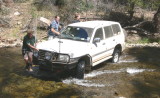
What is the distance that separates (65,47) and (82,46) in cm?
67

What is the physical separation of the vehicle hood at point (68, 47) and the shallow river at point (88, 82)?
39.3 inches

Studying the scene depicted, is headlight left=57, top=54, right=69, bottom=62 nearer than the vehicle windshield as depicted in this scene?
Yes

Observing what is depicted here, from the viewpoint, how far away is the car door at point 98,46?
10.3 m

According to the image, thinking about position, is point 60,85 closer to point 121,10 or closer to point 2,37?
point 2,37

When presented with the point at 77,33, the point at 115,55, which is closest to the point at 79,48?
the point at 77,33

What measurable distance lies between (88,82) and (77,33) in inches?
82.6

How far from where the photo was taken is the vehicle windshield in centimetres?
1033

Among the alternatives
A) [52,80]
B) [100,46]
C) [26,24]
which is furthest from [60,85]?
[26,24]

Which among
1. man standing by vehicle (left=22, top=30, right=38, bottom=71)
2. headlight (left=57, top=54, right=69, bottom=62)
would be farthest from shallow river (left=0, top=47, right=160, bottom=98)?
headlight (left=57, top=54, right=69, bottom=62)

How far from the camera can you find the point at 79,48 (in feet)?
31.3

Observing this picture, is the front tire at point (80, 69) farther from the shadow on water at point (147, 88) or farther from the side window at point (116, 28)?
the side window at point (116, 28)

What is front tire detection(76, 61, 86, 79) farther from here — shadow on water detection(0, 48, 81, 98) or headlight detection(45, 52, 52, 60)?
headlight detection(45, 52, 52, 60)

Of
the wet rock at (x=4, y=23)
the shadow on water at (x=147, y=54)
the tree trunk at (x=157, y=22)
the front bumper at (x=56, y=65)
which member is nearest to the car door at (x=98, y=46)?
the front bumper at (x=56, y=65)

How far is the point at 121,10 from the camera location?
22.5m
